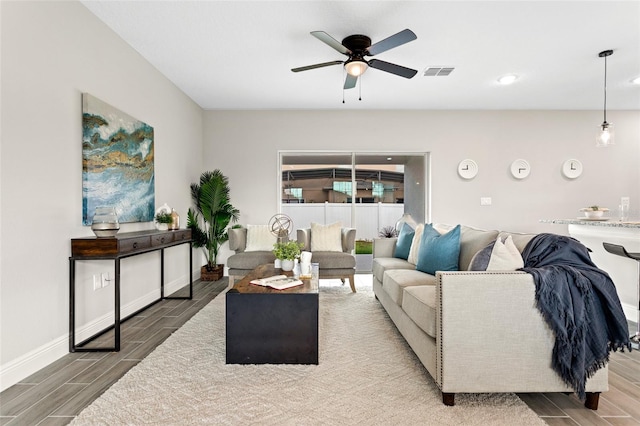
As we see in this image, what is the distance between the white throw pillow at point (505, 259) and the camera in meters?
2.05

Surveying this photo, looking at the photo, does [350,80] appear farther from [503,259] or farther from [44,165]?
[44,165]

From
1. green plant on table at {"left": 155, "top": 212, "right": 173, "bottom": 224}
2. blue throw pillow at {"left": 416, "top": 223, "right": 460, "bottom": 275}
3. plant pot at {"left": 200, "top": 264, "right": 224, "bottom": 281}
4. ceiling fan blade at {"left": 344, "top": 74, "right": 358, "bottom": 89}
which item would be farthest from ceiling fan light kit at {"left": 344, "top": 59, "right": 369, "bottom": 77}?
plant pot at {"left": 200, "top": 264, "right": 224, "bottom": 281}

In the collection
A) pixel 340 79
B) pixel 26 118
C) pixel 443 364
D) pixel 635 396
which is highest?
pixel 340 79

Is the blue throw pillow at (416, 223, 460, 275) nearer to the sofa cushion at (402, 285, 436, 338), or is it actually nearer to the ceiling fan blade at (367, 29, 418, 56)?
the sofa cushion at (402, 285, 436, 338)

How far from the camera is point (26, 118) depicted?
2.21 metres

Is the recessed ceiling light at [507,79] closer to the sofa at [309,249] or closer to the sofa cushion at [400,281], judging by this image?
the sofa at [309,249]

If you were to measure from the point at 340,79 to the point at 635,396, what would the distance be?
3935 millimetres

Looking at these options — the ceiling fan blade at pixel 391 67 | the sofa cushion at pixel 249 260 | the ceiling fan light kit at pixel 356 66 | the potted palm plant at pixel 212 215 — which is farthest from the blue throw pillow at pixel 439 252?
the potted palm plant at pixel 212 215

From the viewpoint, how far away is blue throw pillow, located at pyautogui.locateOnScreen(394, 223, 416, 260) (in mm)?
3927

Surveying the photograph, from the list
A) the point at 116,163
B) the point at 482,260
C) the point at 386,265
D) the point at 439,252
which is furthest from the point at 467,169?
the point at 116,163

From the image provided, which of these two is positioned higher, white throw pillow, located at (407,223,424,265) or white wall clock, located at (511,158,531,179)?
white wall clock, located at (511,158,531,179)

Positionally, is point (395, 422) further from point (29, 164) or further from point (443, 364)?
point (29, 164)

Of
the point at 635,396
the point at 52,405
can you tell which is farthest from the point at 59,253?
the point at 635,396

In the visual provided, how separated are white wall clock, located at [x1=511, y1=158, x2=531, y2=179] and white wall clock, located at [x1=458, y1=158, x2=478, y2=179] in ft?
2.02
